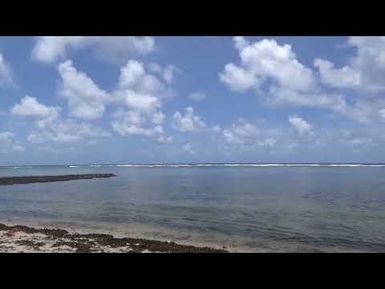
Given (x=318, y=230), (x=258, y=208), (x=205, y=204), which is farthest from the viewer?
(x=205, y=204)

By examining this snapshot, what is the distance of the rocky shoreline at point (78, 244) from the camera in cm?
993

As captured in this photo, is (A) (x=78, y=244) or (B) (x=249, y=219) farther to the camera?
(B) (x=249, y=219)

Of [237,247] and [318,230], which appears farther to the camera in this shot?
[318,230]

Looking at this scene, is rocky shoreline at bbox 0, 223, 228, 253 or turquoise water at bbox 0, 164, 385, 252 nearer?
rocky shoreline at bbox 0, 223, 228, 253

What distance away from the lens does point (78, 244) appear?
1064cm

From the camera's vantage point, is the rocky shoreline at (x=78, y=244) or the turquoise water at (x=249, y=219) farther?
the turquoise water at (x=249, y=219)

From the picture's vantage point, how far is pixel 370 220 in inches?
610

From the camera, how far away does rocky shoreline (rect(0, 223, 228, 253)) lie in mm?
9930
